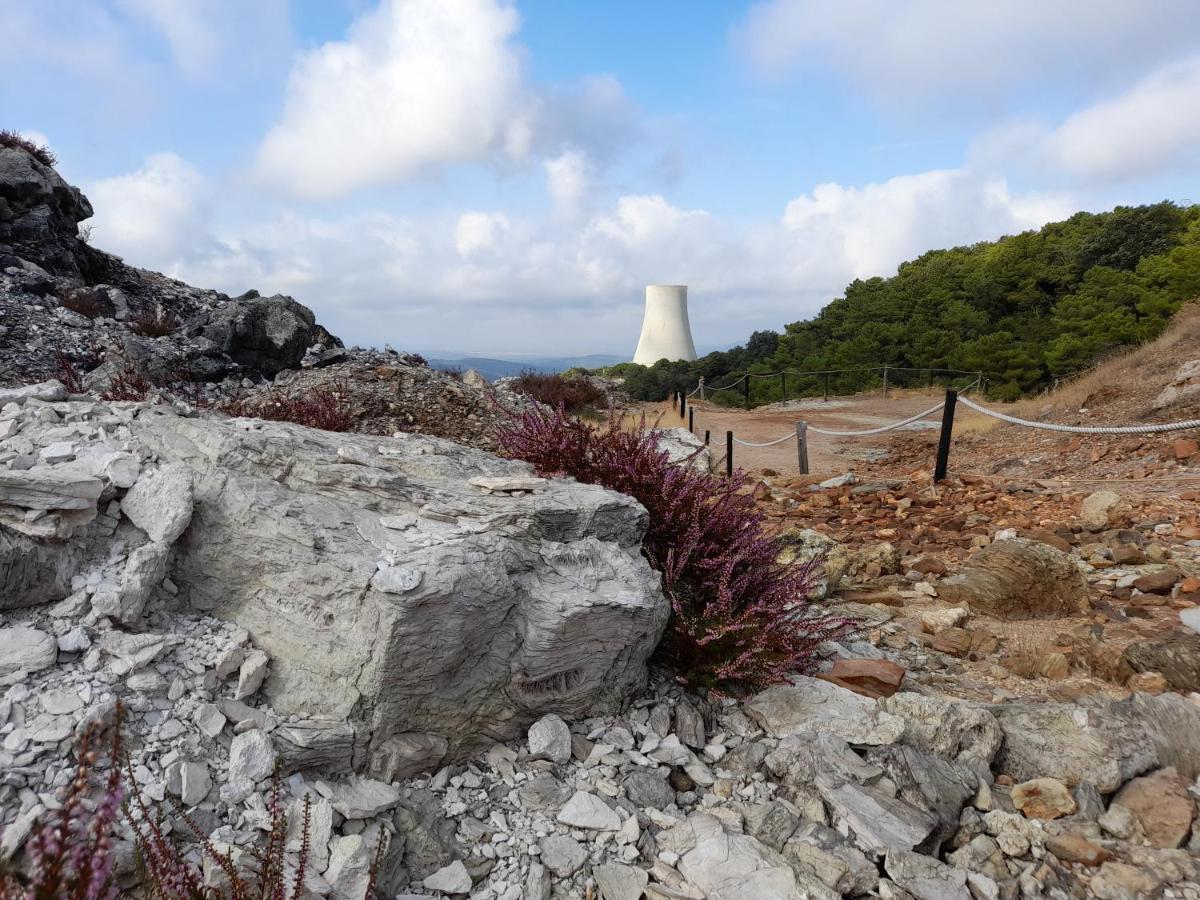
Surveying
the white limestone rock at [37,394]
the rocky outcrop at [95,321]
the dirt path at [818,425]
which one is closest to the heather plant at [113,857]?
the white limestone rock at [37,394]

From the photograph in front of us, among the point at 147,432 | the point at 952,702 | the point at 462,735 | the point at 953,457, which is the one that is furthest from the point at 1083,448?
the point at 147,432

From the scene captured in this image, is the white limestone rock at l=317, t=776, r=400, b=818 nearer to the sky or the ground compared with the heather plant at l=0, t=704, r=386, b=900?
nearer to the ground

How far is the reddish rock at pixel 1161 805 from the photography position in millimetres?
2385

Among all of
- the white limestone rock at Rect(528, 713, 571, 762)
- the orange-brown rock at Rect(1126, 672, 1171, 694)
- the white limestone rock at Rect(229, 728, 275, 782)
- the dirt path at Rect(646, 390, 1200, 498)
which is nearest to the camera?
the white limestone rock at Rect(229, 728, 275, 782)

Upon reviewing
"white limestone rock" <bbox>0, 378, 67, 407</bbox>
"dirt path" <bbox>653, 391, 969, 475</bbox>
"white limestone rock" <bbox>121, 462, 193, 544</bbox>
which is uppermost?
"white limestone rock" <bbox>0, 378, 67, 407</bbox>

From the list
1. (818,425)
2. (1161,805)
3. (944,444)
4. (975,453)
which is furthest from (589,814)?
(818,425)

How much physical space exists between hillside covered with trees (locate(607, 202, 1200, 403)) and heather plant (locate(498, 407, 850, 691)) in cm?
2462

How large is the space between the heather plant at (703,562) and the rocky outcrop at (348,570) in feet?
0.92

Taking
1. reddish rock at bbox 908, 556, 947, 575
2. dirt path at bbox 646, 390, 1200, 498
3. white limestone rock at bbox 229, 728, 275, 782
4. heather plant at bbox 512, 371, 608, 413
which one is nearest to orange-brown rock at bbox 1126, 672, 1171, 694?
reddish rock at bbox 908, 556, 947, 575

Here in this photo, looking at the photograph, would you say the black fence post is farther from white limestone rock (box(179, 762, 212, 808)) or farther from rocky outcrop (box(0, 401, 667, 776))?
white limestone rock (box(179, 762, 212, 808))

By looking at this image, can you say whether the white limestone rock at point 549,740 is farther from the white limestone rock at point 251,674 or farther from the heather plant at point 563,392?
the heather plant at point 563,392

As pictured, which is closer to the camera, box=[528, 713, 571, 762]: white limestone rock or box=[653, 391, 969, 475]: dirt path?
box=[528, 713, 571, 762]: white limestone rock

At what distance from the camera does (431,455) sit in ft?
12.0

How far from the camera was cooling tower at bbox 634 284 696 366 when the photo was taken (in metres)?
39.1
